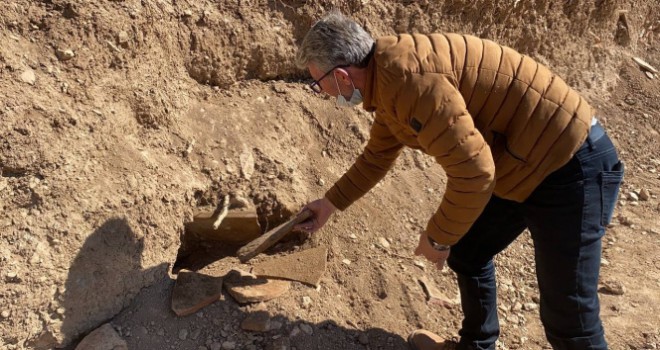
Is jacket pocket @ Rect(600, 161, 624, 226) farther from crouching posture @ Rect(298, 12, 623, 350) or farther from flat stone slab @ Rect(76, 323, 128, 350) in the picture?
flat stone slab @ Rect(76, 323, 128, 350)

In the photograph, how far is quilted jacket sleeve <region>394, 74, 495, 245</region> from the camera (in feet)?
6.18

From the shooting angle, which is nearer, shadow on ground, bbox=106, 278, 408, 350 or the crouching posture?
the crouching posture

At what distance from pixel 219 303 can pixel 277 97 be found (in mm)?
1439

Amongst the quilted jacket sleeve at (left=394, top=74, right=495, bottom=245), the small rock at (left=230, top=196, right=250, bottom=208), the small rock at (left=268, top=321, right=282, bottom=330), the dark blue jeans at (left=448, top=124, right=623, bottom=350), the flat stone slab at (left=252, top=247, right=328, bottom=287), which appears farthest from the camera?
the small rock at (left=230, top=196, right=250, bottom=208)

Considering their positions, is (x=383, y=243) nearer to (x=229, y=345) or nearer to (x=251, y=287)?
(x=251, y=287)

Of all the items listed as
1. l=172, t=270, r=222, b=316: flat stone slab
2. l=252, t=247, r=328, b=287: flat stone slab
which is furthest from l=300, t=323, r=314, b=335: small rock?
l=172, t=270, r=222, b=316: flat stone slab

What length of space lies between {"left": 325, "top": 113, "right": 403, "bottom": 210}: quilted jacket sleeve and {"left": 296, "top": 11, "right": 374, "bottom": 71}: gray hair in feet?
1.56

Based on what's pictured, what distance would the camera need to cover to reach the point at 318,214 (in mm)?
2793

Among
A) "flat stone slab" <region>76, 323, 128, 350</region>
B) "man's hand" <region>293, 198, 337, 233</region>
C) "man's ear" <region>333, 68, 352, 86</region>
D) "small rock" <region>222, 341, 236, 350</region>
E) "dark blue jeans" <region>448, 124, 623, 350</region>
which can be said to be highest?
"man's ear" <region>333, 68, 352, 86</region>

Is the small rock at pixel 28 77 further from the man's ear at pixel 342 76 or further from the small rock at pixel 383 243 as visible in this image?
the small rock at pixel 383 243

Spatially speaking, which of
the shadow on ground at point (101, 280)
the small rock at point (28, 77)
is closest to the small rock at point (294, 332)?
the shadow on ground at point (101, 280)

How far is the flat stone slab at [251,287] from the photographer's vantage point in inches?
110

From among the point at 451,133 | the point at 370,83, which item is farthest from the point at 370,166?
the point at 451,133

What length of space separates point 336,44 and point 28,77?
1652 millimetres
